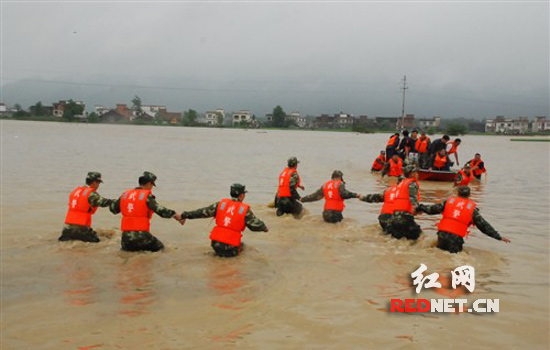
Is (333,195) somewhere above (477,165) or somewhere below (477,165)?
below

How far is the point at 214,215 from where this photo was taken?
791cm

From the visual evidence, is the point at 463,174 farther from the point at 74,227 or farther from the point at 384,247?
the point at 74,227

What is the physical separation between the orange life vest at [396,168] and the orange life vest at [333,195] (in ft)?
33.4

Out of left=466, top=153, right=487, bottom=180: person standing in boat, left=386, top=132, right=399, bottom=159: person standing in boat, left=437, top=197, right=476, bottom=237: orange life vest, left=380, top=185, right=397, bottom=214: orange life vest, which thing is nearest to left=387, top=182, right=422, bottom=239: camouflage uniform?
left=380, top=185, right=397, bottom=214: orange life vest

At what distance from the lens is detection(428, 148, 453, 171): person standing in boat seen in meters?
20.4

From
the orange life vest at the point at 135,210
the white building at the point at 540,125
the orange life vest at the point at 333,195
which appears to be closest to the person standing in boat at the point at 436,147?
the orange life vest at the point at 333,195

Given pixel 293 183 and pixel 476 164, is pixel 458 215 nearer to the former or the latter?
pixel 293 183

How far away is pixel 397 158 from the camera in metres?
20.3

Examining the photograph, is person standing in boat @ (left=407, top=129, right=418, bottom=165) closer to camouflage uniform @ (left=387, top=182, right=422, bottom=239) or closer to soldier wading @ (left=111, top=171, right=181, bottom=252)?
camouflage uniform @ (left=387, top=182, right=422, bottom=239)

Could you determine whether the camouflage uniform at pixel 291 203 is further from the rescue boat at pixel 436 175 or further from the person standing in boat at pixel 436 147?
the person standing in boat at pixel 436 147

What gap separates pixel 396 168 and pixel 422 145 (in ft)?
5.10

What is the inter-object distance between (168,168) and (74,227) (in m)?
16.1

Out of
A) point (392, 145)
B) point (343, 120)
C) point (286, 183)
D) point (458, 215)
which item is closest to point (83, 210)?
point (286, 183)

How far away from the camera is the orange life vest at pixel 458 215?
812cm
